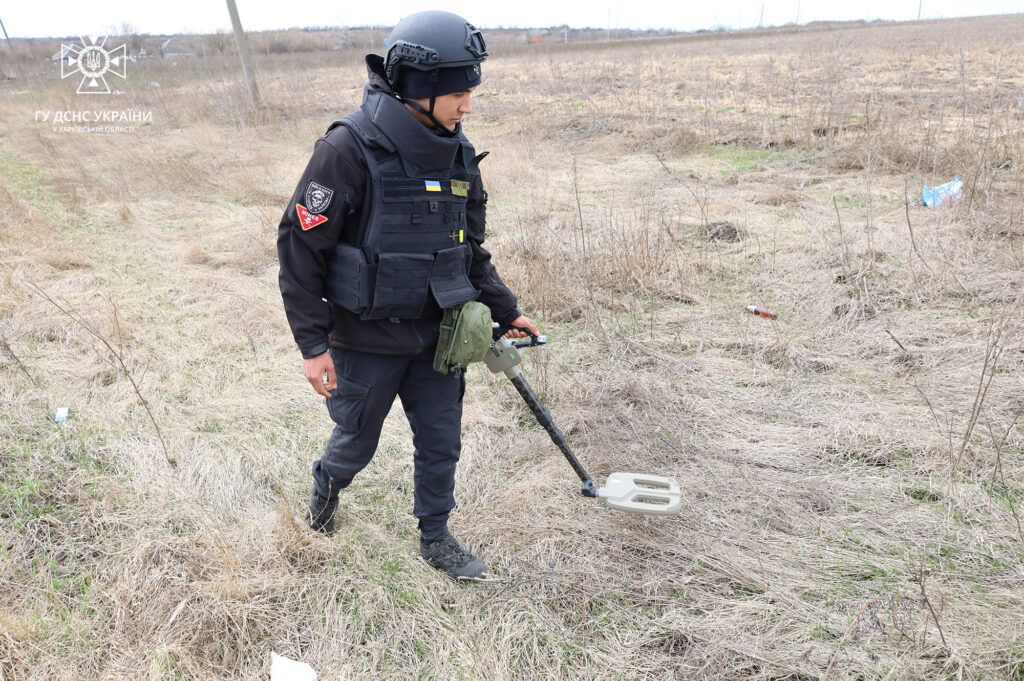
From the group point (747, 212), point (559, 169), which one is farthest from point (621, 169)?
point (747, 212)

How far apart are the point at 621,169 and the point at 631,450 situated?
5748 millimetres

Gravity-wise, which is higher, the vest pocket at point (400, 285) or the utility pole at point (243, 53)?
the utility pole at point (243, 53)

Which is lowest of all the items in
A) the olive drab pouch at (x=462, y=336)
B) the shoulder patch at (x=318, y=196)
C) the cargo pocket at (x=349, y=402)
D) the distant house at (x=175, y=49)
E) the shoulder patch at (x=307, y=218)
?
the cargo pocket at (x=349, y=402)

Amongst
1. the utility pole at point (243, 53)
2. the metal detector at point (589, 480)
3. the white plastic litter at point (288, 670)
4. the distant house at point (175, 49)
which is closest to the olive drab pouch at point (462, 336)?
the metal detector at point (589, 480)

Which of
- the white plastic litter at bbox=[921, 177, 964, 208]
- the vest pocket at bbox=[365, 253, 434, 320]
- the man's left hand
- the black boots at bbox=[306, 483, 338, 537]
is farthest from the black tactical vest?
the white plastic litter at bbox=[921, 177, 964, 208]

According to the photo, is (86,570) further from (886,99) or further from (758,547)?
(886,99)

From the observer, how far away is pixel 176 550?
7.00 ft

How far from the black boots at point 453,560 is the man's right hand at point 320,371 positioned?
750mm

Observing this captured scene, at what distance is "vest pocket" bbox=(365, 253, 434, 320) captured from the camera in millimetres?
1720

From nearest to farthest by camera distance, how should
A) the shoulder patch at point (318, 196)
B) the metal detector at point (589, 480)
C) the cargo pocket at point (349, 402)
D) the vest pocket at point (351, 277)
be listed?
the shoulder patch at point (318, 196) → the vest pocket at point (351, 277) → the cargo pocket at point (349, 402) → the metal detector at point (589, 480)

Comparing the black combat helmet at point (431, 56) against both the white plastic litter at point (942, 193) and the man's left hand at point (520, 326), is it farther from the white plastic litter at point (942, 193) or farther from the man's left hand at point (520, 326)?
the white plastic litter at point (942, 193)

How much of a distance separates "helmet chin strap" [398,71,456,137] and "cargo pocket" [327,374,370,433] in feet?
2.64

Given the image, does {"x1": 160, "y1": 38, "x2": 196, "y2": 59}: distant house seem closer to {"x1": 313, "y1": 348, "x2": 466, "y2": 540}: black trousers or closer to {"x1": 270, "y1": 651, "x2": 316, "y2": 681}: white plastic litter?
{"x1": 313, "y1": 348, "x2": 466, "y2": 540}: black trousers

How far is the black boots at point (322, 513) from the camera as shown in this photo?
2.22 m
